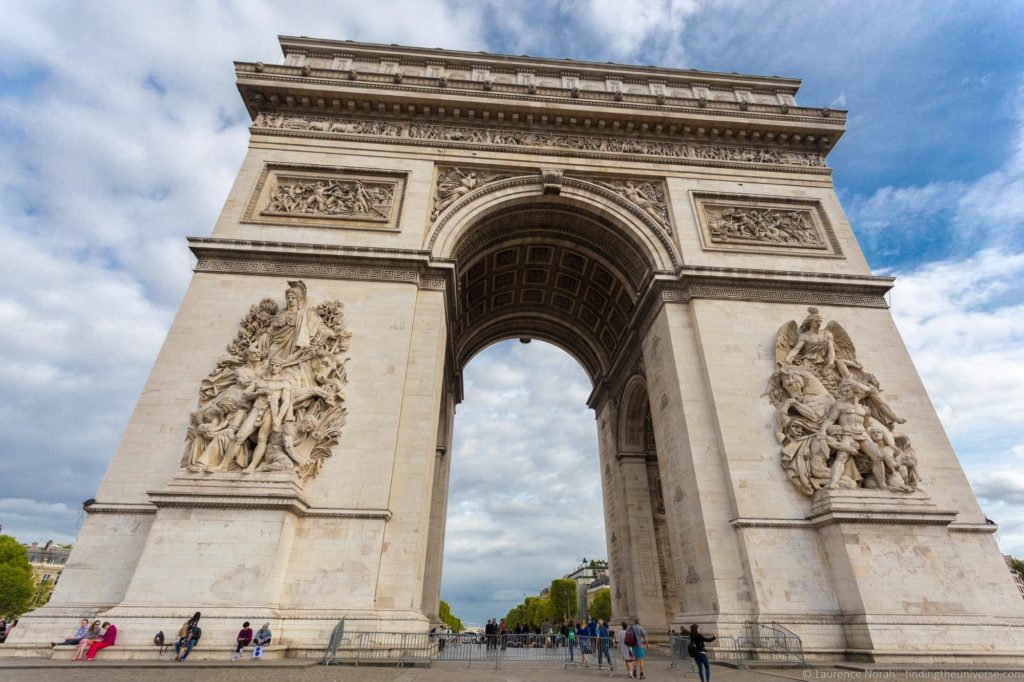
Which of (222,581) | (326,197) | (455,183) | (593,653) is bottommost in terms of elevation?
(593,653)

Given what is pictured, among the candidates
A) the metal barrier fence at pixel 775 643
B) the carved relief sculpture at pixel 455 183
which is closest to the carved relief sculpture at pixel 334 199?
the carved relief sculpture at pixel 455 183

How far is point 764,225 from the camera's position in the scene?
1526 centimetres

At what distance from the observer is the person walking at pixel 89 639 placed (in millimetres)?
7855

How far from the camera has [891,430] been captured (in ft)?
38.1

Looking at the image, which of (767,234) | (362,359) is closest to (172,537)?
(362,359)

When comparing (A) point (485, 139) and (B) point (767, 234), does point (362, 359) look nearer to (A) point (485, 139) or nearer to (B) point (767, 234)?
(A) point (485, 139)

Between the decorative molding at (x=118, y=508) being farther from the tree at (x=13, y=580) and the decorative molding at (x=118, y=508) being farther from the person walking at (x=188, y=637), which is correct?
the tree at (x=13, y=580)

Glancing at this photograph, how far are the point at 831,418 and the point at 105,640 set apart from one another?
14629 millimetres

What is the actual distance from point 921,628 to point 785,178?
13012 millimetres

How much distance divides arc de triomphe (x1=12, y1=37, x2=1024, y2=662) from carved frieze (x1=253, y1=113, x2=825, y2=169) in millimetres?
98

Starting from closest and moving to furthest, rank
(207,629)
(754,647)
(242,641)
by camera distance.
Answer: (242,641) → (207,629) → (754,647)

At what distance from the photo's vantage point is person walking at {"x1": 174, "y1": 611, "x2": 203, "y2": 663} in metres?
7.79

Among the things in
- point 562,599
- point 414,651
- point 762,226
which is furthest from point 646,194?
point 562,599

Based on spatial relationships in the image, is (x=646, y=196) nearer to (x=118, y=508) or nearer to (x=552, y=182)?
(x=552, y=182)
